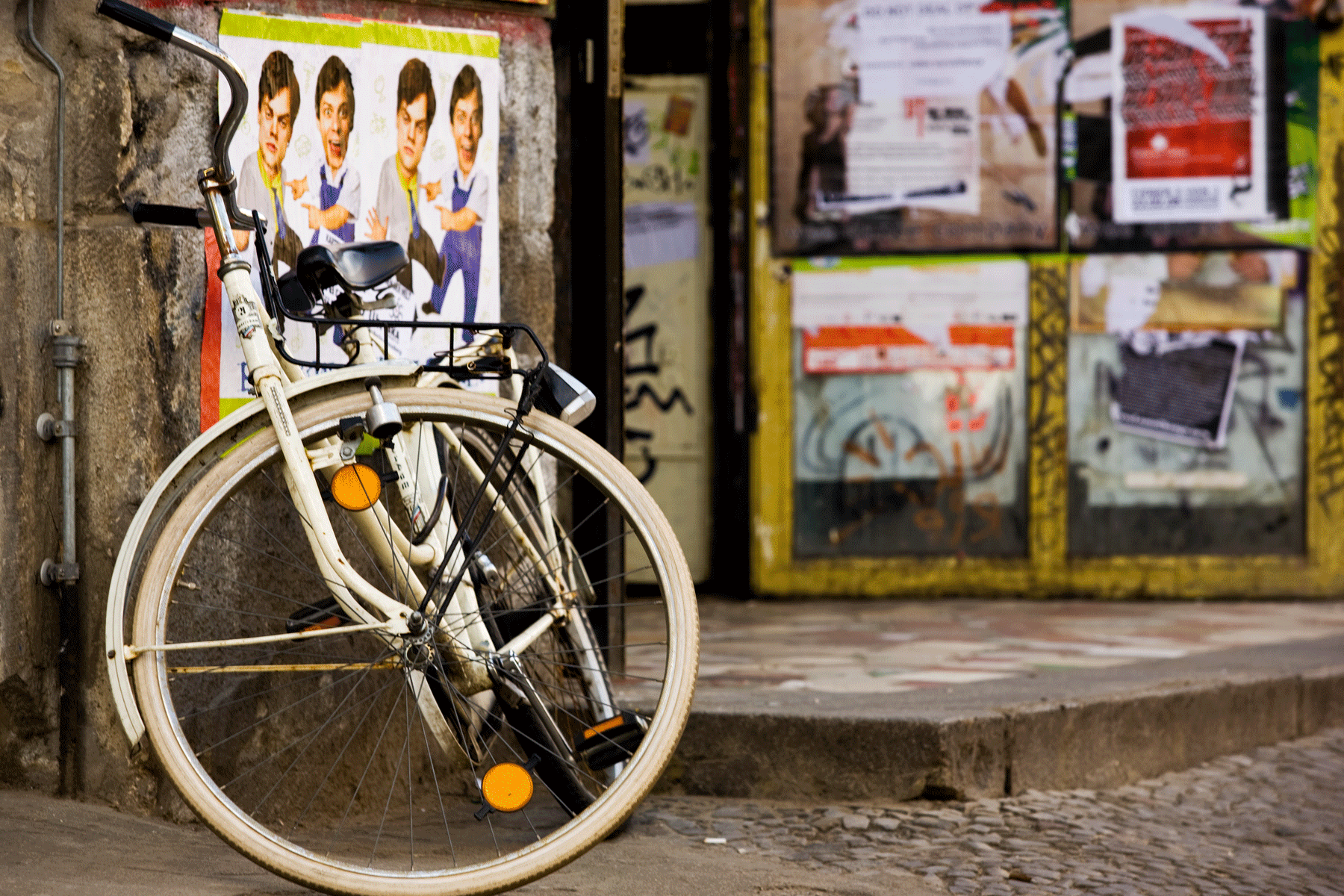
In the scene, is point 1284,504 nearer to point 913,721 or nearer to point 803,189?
point 803,189

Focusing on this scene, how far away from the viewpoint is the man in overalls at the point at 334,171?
3.07 meters

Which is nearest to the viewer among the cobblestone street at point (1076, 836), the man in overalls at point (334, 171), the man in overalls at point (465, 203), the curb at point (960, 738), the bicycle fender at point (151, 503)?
the bicycle fender at point (151, 503)

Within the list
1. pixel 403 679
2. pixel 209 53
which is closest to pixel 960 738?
pixel 403 679

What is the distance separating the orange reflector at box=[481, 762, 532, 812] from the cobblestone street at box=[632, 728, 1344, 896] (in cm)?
79

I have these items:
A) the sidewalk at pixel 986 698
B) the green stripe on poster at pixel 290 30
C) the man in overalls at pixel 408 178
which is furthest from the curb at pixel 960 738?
the green stripe on poster at pixel 290 30

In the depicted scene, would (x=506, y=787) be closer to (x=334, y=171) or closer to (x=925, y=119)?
(x=334, y=171)

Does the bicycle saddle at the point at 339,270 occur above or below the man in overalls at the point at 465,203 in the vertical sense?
below

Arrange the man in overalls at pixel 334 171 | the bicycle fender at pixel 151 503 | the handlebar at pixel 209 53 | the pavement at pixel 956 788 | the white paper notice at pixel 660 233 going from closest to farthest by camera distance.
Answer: the bicycle fender at pixel 151 503, the handlebar at pixel 209 53, the pavement at pixel 956 788, the man in overalls at pixel 334 171, the white paper notice at pixel 660 233

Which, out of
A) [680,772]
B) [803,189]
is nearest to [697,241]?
[803,189]

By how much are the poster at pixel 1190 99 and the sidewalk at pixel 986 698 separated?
1.78 metres

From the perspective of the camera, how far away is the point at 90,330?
2830 millimetres

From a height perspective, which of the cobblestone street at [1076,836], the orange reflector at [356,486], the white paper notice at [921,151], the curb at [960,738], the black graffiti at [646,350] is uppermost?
the white paper notice at [921,151]

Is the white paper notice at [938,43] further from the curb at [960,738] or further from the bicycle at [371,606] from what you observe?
the bicycle at [371,606]

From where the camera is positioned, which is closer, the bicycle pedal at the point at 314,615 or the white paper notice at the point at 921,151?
the bicycle pedal at the point at 314,615
